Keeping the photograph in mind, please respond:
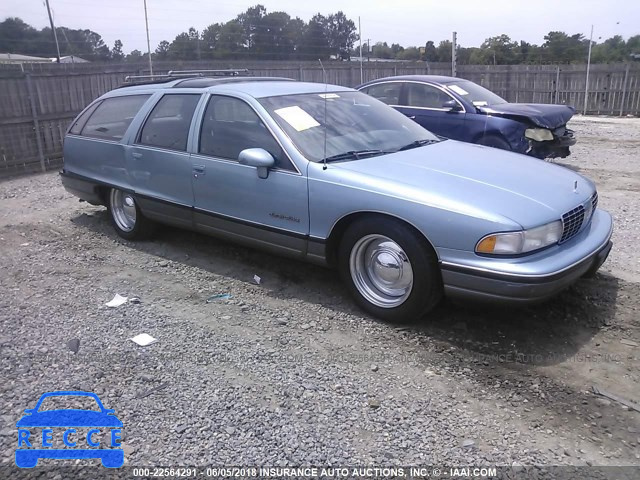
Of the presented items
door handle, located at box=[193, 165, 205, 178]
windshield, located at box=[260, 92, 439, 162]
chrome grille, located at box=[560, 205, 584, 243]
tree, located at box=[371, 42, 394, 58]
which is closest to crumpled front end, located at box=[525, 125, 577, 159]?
windshield, located at box=[260, 92, 439, 162]

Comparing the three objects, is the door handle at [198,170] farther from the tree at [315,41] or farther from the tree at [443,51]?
the tree at [443,51]

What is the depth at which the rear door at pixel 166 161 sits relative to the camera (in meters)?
5.19

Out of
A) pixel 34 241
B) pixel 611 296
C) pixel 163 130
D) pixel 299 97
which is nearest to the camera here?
pixel 611 296

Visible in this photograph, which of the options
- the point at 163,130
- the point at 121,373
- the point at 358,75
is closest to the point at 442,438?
the point at 121,373

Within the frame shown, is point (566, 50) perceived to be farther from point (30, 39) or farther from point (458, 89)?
point (30, 39)

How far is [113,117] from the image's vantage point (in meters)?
6.05

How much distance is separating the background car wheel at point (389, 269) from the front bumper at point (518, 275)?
17cm

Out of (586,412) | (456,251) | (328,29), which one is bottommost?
(586,412)

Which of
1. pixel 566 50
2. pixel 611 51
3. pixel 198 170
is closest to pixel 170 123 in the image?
pixel 198 170

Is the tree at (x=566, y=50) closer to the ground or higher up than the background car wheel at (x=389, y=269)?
higher up

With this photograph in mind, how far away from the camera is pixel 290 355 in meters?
3.68

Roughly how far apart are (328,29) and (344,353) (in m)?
18.6

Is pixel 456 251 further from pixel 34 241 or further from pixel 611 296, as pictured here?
pixel 34 241

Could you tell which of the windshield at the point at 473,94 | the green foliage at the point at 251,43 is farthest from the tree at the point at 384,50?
the windshield at the point at 473,94
